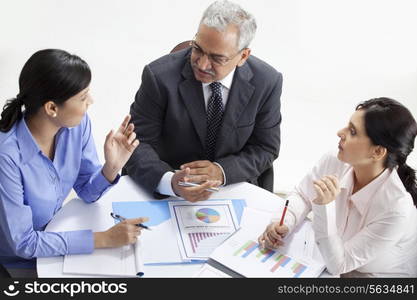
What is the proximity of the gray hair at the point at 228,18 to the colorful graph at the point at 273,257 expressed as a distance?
2.68 ft

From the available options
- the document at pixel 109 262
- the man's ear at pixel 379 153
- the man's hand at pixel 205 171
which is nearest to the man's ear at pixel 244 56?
the man's hand at pixel 205 171

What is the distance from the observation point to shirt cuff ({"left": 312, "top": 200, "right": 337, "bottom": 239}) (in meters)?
1.87

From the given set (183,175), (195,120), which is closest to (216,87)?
(195,120)

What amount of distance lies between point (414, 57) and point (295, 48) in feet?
3.51

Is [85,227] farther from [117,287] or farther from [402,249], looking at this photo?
[402,249]

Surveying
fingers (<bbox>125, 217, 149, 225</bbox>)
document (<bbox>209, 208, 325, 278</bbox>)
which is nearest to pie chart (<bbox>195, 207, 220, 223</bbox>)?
document (<bbox>209, 208, 325, 278</bbox>)

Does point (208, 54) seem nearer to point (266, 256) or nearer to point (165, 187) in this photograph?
point (165, 187)

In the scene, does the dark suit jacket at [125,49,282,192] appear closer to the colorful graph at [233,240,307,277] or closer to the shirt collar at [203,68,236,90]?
the shirt collar at [203,68,236,90]

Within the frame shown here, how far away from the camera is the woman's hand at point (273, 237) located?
1.95 m

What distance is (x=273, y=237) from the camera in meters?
1.95

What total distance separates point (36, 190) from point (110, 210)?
29 cm

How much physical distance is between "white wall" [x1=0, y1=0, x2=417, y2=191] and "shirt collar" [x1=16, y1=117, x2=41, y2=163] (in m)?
→ 2.63

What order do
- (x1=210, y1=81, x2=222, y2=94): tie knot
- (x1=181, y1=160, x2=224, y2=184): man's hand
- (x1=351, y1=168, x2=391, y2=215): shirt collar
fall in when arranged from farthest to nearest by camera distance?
(x1=210, y1=81, x2=222, y2=94): tie knot, (x1=181, y1=160, x2=224, y2=184): man's hand, (x1=351, y1=168, x2=391, y2=215): shirt collar

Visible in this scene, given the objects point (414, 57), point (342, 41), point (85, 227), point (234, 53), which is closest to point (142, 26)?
point (342, 41)
